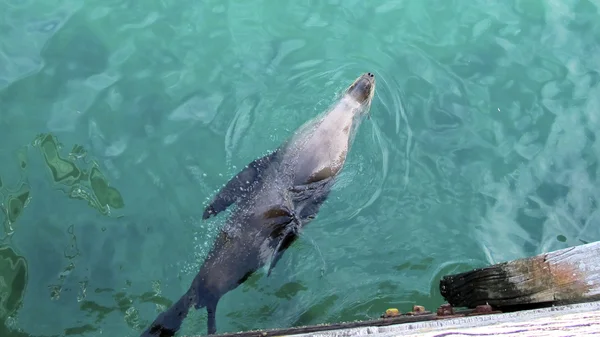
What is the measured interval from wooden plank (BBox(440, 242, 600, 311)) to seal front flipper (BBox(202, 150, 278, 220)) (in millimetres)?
2406

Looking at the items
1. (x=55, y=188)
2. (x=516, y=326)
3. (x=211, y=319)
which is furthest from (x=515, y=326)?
(x=55, y=188)

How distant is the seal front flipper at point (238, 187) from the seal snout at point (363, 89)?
1.47 m

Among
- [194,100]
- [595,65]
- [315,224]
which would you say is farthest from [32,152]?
[595,65]

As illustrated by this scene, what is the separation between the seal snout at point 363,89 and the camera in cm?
Result: 711

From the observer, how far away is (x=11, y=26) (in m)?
7.36

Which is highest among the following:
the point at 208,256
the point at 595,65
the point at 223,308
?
the point at 595,65

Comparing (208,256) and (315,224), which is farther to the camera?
(315,224)

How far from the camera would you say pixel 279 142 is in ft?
22.3

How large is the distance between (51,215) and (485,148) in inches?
196

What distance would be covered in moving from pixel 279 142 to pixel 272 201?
3.36 ft

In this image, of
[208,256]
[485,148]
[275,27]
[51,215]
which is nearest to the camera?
[208,256]

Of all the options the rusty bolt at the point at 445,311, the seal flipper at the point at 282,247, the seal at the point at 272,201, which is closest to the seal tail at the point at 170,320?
the seal at the point at 272,201

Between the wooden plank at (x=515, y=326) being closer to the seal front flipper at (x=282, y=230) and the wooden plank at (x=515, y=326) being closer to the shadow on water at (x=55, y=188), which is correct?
the seal front flipper at (x=282, y=230)

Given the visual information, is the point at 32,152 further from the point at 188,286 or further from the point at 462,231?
the point at 462,231
